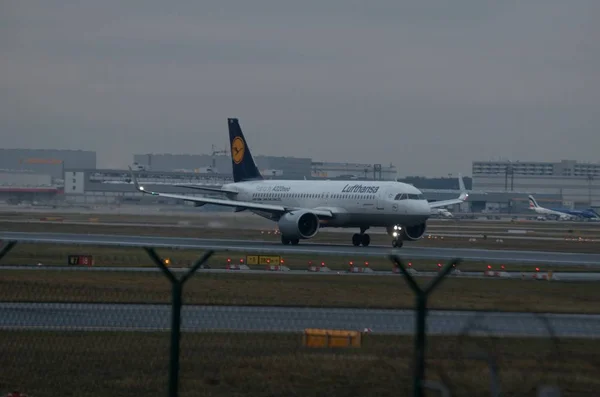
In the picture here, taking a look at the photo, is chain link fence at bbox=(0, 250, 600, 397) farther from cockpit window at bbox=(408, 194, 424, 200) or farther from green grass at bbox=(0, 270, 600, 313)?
cockpit window at bbox=(408, 194, 424, 200)

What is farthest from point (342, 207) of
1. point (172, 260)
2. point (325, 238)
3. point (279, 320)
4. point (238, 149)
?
point (279, 320)

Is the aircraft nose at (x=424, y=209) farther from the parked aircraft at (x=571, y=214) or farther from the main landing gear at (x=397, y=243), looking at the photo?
the parked aircraft at (x=571, y=214)

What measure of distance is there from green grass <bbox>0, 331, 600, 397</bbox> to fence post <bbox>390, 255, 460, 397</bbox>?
198 mm

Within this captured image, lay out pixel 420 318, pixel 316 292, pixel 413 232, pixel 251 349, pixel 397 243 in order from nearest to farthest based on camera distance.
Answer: pixel 420 318, pixel 251 349, pixel 316 292, pixel 397 243, pixel 413 232

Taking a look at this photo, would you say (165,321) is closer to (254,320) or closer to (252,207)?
(254,320)

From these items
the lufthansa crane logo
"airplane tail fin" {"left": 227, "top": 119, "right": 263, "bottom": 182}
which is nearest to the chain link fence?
"airplane tail fin" {"left": 227, "top": 119, "right": 263, "bottom": 182}

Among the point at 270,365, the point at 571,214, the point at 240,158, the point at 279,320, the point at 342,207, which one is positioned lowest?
the point at 571,214

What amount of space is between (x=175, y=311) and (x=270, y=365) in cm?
136

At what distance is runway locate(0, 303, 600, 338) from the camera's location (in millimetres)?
10852

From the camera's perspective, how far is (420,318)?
10680 millimetres

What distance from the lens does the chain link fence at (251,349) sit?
10.9 meters

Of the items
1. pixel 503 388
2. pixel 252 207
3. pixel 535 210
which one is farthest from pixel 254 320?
pixel 535 210

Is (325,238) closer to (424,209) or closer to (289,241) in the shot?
(289,241)

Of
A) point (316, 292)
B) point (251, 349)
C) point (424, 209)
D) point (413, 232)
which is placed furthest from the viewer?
point (413, 232)
